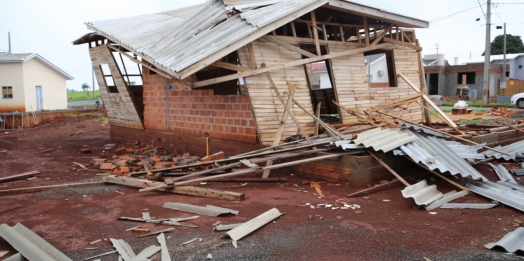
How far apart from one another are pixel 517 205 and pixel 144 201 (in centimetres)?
574

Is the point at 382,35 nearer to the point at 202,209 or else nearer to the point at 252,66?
the point at 252,66

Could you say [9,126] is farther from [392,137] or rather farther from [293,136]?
[392,137]

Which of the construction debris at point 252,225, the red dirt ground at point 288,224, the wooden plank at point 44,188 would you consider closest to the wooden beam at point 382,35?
the red dirt ground at point 288,224

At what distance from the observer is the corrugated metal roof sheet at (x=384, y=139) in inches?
306

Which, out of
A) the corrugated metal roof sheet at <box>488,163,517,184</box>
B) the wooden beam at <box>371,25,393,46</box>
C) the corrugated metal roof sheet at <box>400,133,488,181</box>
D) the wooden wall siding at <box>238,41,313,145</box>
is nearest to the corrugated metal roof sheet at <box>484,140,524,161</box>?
the corrugated metal roof sheet at <box>488,163,517,184</box>

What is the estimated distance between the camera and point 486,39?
32781 millimetres

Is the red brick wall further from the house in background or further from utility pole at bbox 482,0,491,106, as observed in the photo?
utility pole at bbox 482,0,491,106

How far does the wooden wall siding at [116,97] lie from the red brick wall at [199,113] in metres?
1.03

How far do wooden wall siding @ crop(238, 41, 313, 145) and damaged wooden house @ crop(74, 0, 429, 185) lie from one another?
0.9 inches

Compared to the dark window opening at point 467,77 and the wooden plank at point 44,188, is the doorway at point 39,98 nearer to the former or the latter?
the wooden plank at point 44,188

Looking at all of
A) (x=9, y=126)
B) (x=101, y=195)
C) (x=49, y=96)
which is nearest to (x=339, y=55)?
(x=101, y=195)

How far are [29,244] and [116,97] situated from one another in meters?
11.3

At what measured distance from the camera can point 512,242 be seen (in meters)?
4.92

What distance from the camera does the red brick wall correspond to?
33.3ft
